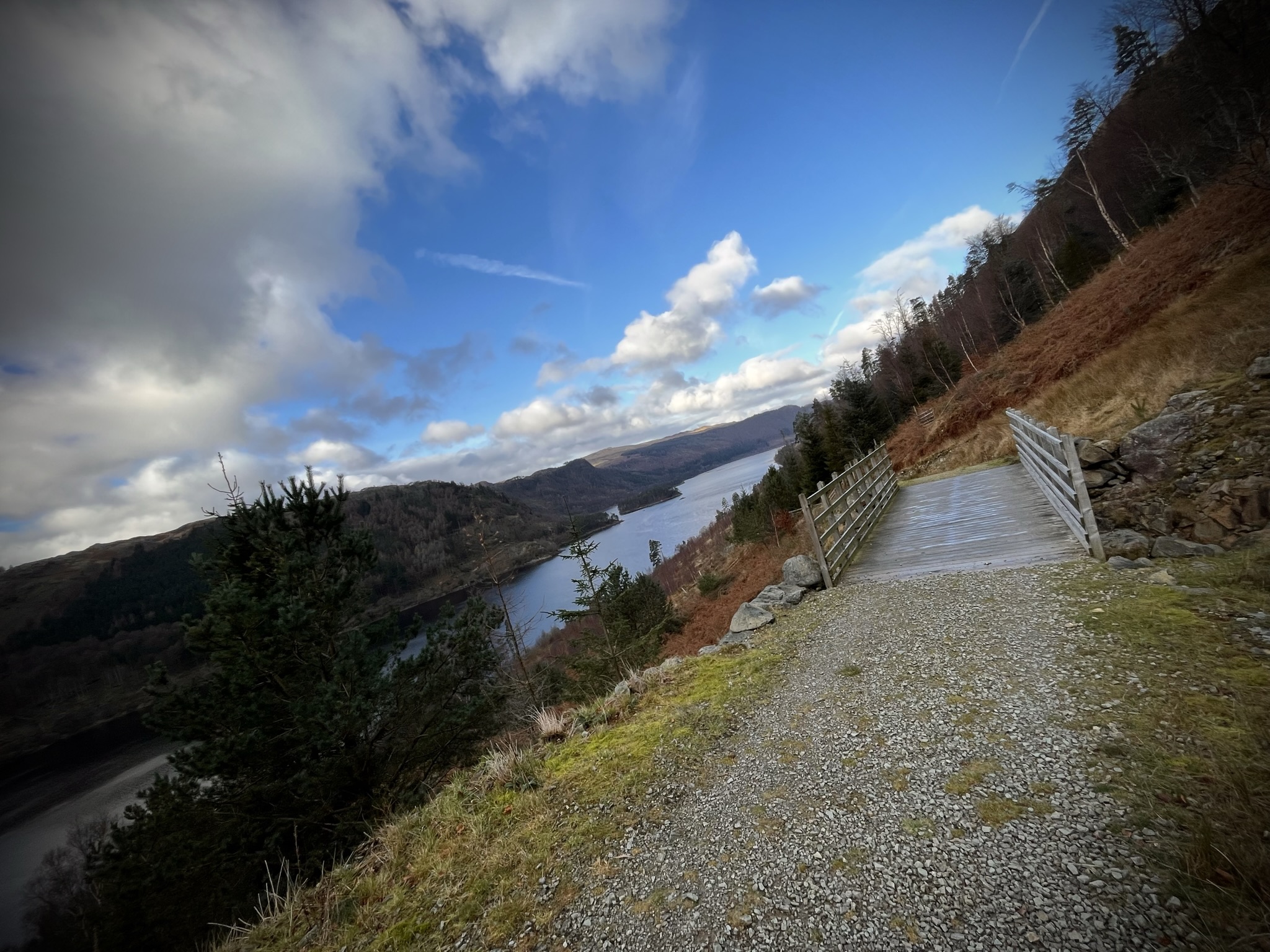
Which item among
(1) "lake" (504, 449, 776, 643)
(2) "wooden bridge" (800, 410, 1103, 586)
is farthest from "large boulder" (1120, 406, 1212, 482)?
(1) "lake" (504, 449, 776, 643)

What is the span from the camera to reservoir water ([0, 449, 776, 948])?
86.3ft

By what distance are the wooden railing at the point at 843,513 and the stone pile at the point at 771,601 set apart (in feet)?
0.91

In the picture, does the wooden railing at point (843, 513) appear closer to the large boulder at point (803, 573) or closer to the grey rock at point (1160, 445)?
the large boulder at point (803, 573)

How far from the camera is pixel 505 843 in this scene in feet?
10.8

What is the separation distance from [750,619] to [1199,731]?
4622 millimetres

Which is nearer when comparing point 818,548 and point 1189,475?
point 1189,475

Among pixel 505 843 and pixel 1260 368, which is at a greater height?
pixel 1260 368

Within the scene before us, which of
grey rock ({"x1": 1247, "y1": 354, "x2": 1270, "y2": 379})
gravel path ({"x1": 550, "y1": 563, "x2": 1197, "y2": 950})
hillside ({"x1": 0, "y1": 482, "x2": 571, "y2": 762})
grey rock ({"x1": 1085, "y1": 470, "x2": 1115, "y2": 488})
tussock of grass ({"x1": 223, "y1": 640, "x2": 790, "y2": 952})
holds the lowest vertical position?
gravel path ({"x1": 550, "y1": 563, "x2": 1197, "y2": 950})

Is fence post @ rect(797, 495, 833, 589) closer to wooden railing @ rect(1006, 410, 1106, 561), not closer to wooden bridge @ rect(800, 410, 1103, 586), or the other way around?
wooden bridge @ rect(800, 410, 1103, 586)

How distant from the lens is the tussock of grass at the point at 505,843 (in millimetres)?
2793

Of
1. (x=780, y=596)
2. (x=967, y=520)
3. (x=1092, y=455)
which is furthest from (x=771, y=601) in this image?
(x=1092, y=455)

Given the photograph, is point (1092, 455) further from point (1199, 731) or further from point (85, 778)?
point (85, 778)

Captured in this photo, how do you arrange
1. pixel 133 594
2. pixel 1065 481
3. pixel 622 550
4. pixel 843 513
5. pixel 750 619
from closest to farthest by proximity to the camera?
1. pixel 1065 481
2. pixel 750 619
3. pixel 843 513
4. pixel 622 550
5. pixel 133 594

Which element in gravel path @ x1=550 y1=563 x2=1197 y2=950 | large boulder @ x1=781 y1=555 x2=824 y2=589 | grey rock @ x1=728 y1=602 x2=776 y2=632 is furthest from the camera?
large boulder @ x1=781 y1=555 x2=824 y2=589
